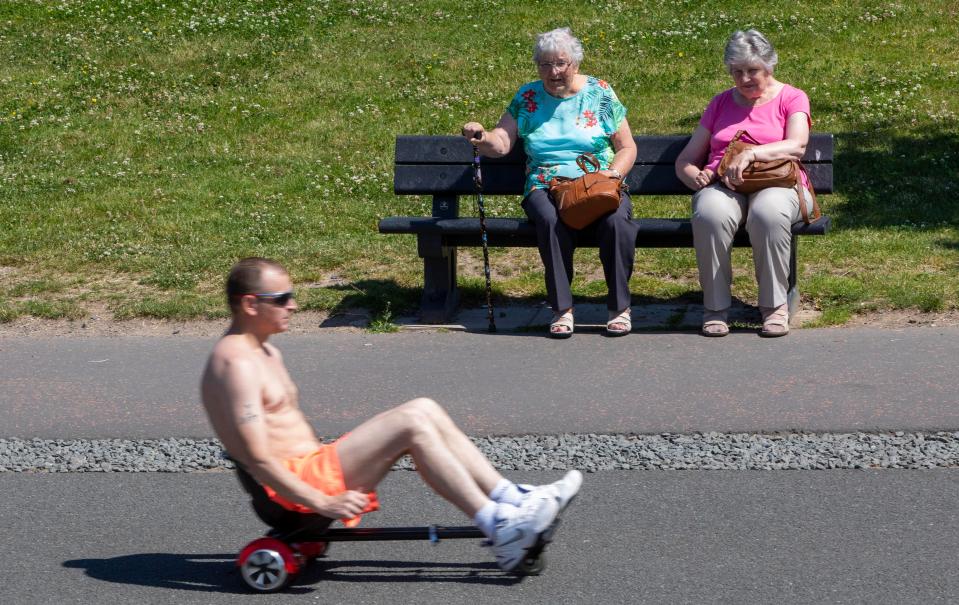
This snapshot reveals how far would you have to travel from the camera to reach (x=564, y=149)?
714 centimetres

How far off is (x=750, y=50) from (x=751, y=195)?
31.2 inches

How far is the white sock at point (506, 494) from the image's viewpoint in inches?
155

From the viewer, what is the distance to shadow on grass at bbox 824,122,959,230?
29.1ft

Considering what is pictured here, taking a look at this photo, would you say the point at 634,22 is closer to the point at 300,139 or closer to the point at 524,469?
the point at 300,139

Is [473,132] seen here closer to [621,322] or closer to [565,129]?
[565,129]

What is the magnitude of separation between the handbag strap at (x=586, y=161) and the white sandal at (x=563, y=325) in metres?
0.84

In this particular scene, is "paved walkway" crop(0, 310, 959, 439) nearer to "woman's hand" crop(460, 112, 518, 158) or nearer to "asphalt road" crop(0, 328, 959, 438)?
"asphalt road" crop(0, 328, 959, 438)

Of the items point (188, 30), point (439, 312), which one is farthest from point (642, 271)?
point (188, 30)

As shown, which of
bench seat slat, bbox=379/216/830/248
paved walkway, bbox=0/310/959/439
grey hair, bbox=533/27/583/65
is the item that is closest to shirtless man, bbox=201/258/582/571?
paved walkway, bbox=0/310/959/439

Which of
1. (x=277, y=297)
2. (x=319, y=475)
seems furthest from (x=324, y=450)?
(x=277, y=297)

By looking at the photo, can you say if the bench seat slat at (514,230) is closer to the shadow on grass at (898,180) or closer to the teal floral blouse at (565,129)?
the teal floral blouse at (565,129)

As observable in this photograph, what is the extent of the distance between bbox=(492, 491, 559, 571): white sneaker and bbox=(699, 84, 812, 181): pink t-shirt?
3603 millimetres

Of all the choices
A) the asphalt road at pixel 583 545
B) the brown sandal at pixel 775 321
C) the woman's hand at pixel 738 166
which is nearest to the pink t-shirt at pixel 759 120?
the woman's hand at pixel 738 166

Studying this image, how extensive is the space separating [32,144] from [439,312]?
225 inches
